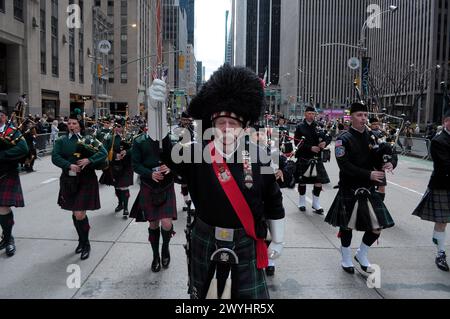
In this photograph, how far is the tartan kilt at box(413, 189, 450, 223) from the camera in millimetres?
5195

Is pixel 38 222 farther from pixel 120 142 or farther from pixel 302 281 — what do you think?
pixel 302 281

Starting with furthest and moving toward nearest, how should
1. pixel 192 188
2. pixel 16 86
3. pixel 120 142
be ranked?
pixel 16 86 < pixel 120 142 < pixel 192 188

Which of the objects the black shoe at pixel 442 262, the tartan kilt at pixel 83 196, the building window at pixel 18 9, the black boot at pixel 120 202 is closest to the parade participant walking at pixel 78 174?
the tartan kilt at pixel 83 196

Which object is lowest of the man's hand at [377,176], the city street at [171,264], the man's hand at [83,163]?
the city street at [171,264]

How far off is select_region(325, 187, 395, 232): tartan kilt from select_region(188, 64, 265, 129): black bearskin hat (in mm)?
2308

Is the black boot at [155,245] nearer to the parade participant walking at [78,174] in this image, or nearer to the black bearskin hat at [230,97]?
the parade participant walking at [78,174]

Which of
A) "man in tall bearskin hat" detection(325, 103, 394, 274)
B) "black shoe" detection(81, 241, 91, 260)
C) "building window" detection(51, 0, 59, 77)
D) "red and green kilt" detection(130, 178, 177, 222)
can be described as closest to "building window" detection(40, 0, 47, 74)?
"building window" detection(51, 0, 59, 77)

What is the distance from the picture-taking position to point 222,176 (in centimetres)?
287

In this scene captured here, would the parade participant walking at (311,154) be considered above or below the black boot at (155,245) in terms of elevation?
above

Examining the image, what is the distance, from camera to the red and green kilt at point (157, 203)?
5184mm

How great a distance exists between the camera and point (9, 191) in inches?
219

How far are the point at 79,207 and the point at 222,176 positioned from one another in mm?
3229

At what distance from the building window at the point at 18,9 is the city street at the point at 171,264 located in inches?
979
